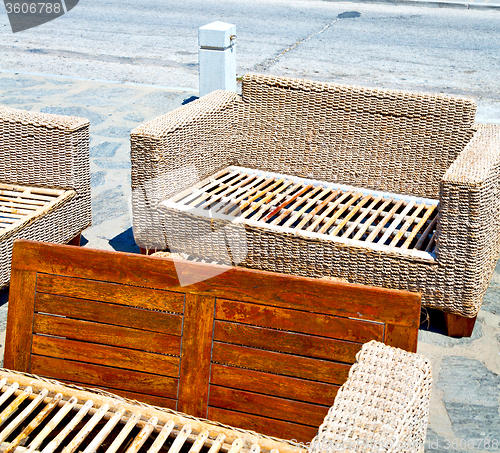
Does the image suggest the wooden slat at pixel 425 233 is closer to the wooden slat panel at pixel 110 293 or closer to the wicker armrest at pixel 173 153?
the wicker armrest at pixel 173 153

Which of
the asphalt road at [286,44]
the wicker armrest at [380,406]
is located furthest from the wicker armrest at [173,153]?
the asphalt road at [286,44]

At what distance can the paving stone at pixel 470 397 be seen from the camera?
7.81 ft

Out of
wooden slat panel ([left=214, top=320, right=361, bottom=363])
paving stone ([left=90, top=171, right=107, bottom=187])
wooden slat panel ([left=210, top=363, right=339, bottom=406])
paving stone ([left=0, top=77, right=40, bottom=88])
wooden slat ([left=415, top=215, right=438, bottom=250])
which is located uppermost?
wooden slat panel ([left=214, top=320, right=361, bottom=363])

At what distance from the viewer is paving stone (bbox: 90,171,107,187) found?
4.70 meters

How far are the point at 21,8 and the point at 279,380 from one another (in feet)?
45.0

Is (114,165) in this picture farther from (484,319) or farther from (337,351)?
(337,351)

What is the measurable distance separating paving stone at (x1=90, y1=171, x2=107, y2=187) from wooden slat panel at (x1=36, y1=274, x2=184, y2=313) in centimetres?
290

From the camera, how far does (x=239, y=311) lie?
5.77 feet

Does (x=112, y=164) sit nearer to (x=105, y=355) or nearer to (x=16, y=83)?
(x=16, y=83)

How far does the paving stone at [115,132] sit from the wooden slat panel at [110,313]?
13.0 feet

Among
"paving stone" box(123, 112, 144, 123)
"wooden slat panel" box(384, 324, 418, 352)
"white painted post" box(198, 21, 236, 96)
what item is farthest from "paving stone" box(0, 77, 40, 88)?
"wooden slat panel" box(384, 324, 418, 352)

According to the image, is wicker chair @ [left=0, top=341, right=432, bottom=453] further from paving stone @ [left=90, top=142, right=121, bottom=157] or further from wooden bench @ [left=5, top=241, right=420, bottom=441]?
paving stone @ [left=90, top=142, right=121, bottom=157]

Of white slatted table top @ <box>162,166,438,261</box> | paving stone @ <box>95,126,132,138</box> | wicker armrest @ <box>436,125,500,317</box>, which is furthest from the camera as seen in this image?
paving stone @ <box>95,126,132,138</box>

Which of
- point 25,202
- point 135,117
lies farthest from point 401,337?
point 135,117
